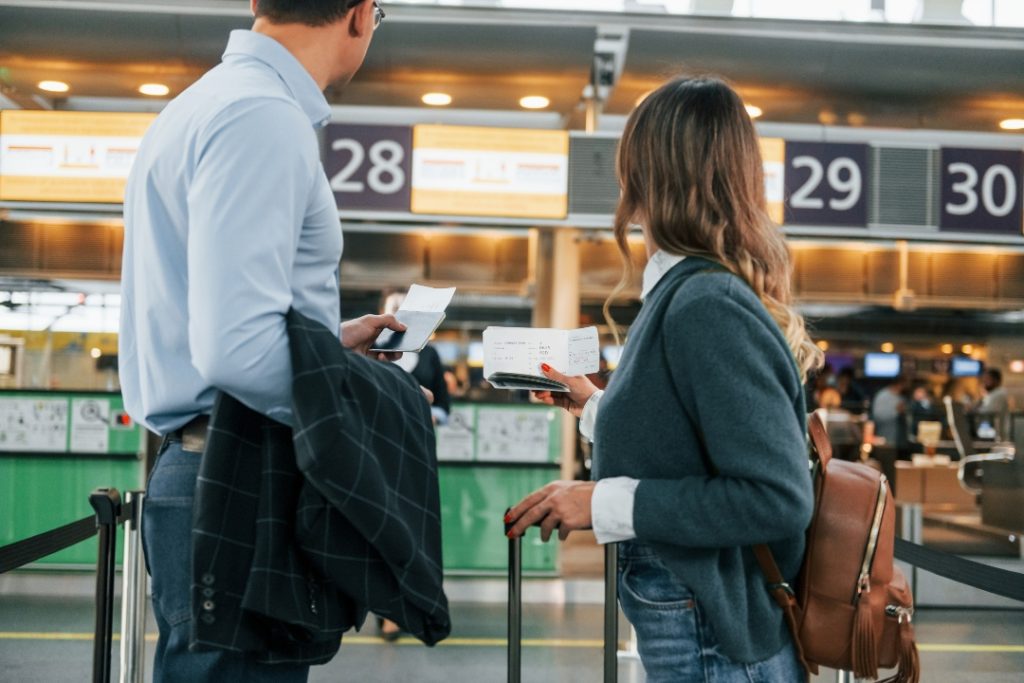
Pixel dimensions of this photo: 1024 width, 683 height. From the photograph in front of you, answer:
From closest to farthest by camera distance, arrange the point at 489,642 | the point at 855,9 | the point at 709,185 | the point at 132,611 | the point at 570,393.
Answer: the point at 709,185 < the point at 570,393 < the point at 132,611 < the point at 489,642 < the point at 855,9

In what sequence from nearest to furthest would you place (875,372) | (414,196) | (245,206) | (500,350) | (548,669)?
(245,206) → (500,350) → (548,669) → (414,196) → (875,372)

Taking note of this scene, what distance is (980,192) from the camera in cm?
685

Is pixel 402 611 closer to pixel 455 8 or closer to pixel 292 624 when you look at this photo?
pixel 292 624

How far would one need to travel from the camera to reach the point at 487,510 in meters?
7.03

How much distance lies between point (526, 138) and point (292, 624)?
557cm

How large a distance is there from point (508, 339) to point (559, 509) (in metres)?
0.44

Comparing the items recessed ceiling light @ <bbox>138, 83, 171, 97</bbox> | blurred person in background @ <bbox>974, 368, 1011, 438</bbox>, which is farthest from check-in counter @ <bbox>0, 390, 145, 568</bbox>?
blurred person in background @ <bbox>974, 368, 1011, 438</bbox>

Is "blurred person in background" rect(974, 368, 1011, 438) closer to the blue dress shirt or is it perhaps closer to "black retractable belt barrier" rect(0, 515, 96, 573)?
"black retractable belt barrier" rect(0, 515, 96, 573)

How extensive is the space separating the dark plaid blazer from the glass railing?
602 cm

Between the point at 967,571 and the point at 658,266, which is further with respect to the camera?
the point at 967,571

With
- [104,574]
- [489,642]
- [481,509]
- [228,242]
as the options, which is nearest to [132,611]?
[104,574]

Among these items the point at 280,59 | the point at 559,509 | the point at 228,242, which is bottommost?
the point at 559,509

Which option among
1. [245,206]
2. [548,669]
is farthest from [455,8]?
[245,206]

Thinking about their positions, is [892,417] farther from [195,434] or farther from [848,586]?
[195,434]
